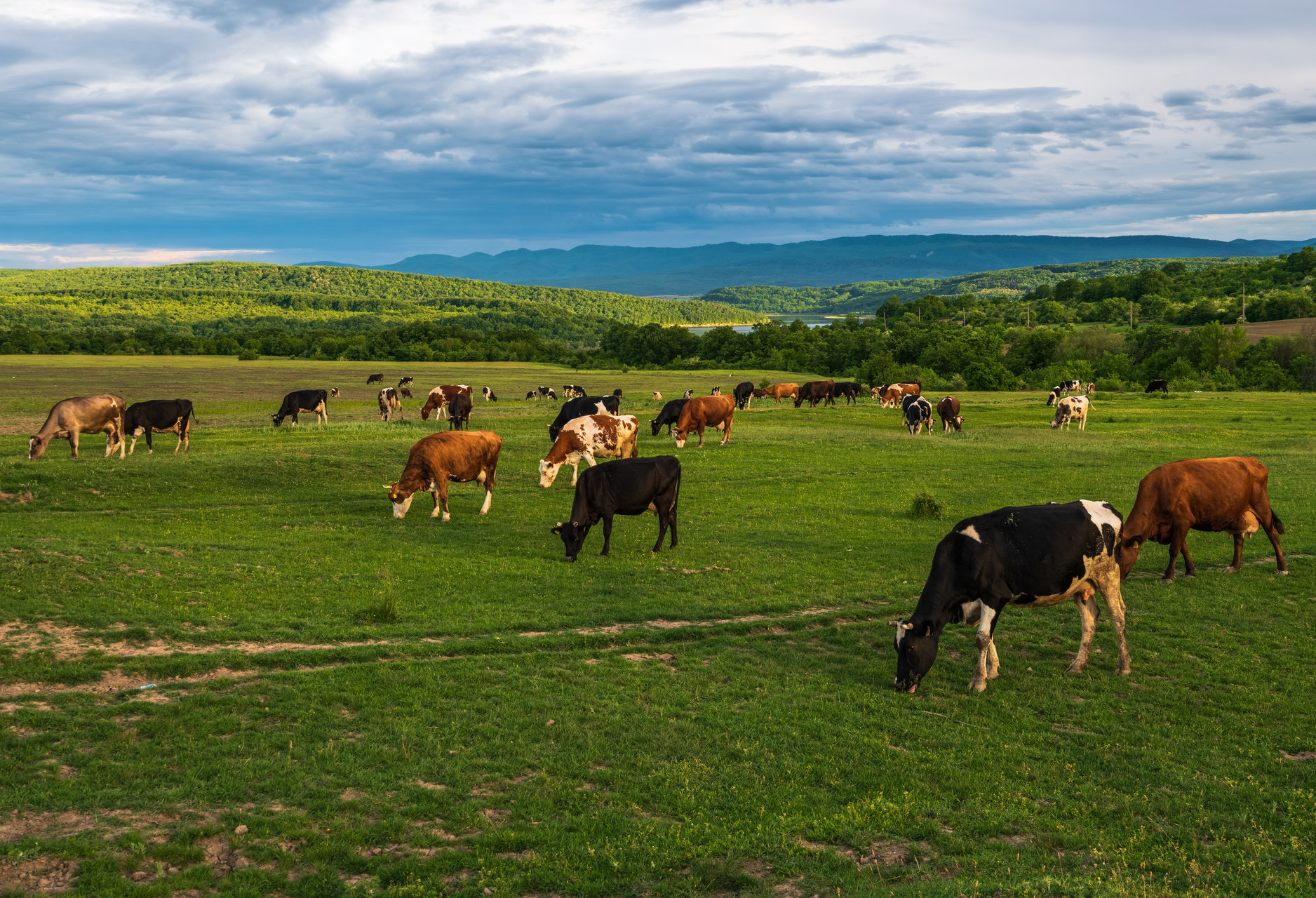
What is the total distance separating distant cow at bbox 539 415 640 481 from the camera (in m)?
25.8

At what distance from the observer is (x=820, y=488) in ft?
90.6

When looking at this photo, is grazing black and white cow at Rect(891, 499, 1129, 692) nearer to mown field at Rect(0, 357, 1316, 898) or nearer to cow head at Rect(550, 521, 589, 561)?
mown field at Rect(0, 357, 1316, 898)

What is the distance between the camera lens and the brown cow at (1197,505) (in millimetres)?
15812

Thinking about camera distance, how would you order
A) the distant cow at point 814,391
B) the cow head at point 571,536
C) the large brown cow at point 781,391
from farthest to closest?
the large brown cow at point 781,391, the distant cow at point 814,391, the cow head at point 571,536

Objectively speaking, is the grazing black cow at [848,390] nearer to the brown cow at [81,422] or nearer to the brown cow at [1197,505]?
the brown cow at [81,422]

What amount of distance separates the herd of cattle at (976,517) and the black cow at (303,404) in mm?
13033

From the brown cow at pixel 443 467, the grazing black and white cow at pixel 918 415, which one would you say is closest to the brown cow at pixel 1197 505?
the brown cow at pixel 443 467

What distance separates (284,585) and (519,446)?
19.5 meters

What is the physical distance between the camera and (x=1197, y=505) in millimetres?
16031

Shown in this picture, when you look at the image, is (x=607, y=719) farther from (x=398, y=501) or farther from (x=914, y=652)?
(x=398, y=501)

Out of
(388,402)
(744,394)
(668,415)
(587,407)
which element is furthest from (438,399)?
(744,394)

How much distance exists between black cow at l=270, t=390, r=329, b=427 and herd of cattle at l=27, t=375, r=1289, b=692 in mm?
13033

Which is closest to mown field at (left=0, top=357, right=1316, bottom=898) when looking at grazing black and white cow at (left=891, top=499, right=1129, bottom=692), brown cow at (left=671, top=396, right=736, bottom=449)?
grazing black and white cow at (left=891, top=499, right=1129, bottom=692)

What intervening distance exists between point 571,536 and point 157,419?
2028cm
